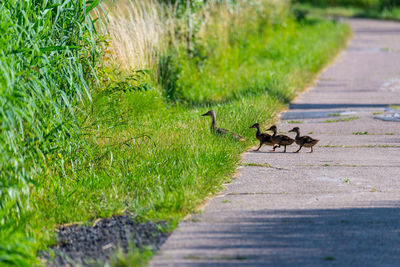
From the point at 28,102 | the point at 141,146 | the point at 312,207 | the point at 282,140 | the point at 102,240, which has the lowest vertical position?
the point at 282,140

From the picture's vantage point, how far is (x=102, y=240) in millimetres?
5312

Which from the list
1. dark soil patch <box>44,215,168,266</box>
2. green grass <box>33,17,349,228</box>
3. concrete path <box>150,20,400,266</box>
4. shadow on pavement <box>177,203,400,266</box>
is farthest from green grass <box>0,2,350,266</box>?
shadow on pavement <box>177,203,400,266</box>

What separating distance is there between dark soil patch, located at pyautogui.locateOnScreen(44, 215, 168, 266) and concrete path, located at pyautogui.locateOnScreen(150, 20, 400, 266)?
203 mm

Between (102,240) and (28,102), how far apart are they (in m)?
1.40

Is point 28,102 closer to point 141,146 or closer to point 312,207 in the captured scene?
point 141,146

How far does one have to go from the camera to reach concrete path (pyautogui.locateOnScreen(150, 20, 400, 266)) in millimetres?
4895

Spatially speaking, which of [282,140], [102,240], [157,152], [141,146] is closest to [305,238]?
[102,240]

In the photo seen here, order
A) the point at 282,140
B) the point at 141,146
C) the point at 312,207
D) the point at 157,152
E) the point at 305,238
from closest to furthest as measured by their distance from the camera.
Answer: the point at 305,238 → the point at 312,207 → the point at 157,152 → the point at 141,146 → the point at 282,140

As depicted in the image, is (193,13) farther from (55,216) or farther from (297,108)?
(55,216)

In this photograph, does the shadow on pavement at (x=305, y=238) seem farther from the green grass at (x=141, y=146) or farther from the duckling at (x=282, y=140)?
the duckling at (x=282, y=140)

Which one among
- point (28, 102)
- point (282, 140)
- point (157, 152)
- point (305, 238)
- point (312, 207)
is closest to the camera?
point (305, 238)

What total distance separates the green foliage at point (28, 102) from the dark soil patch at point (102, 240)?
28cm

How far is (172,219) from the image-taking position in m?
5.65

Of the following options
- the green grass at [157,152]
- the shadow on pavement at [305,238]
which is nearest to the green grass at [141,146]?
the green grass at [157,152]
